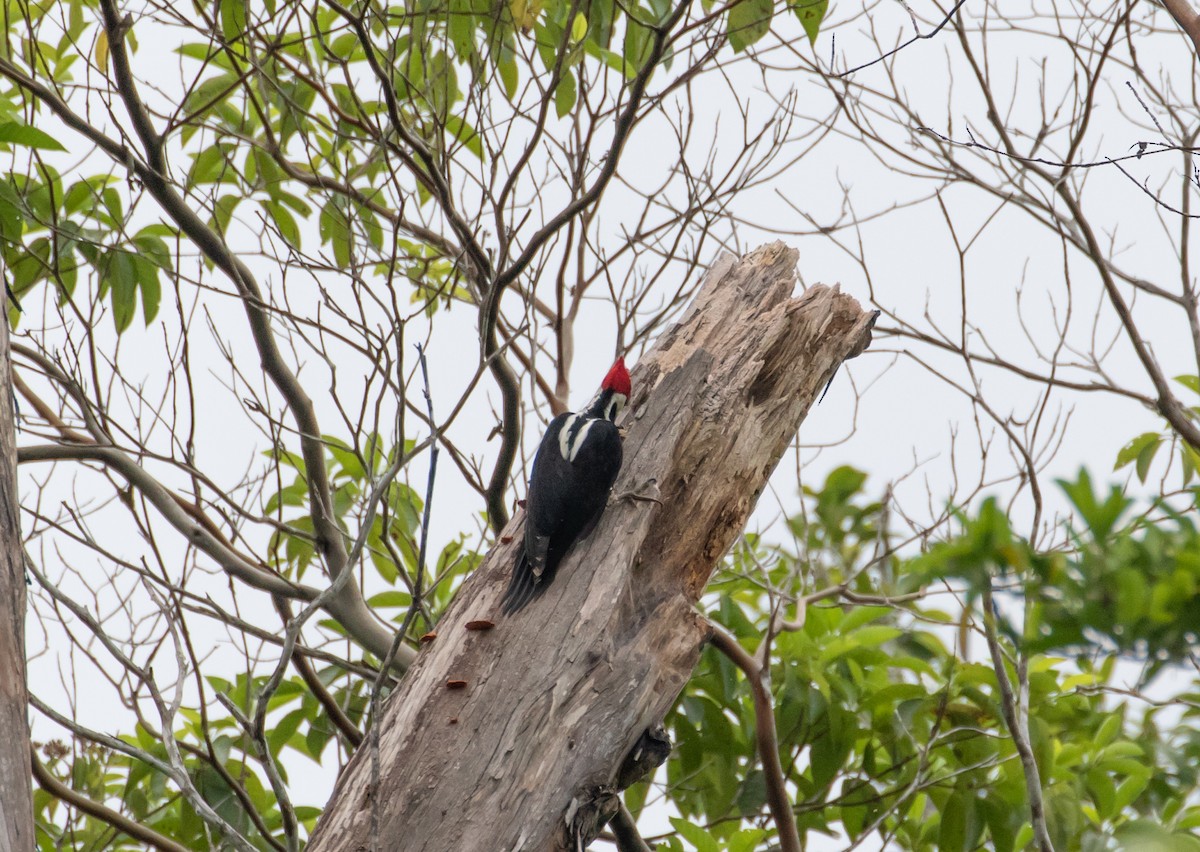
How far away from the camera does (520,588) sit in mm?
3088

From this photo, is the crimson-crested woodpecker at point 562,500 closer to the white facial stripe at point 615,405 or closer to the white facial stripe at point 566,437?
the white facial stripe at point 566,437

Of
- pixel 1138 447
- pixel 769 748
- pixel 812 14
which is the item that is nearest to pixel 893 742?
pixel 769 748

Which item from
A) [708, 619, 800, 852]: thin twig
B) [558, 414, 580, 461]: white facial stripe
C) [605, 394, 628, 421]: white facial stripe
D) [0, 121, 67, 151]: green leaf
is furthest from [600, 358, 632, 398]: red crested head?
[0, 121, 67, 151]: green leaf

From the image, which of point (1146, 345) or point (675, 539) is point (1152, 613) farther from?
point (1146, 345)

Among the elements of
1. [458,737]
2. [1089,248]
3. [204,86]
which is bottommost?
[458,737]

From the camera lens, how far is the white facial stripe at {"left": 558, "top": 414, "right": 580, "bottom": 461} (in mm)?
3328

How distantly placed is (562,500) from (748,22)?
1.56m

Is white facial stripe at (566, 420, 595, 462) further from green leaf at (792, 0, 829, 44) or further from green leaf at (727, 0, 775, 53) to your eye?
green leaf at (792, 0, 829, 44)

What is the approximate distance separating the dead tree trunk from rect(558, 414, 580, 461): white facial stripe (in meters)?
0.18

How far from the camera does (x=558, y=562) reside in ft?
10.4

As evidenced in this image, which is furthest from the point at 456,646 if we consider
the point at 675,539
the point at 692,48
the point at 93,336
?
the point at 692,48

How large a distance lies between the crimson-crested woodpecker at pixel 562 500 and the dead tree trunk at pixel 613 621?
50mm

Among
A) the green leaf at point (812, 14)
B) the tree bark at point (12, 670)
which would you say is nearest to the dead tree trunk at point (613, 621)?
the tree bark at point (12, 670)

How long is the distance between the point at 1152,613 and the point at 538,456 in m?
2.35
